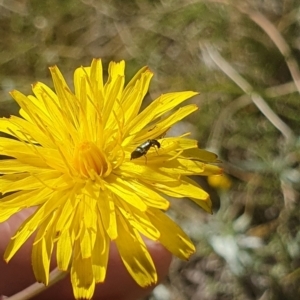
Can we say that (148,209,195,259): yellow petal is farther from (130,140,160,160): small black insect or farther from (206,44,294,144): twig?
(206,44,294,144): twig

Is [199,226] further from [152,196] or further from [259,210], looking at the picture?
[152,196]

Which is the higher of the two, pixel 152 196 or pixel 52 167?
pixel 52 167

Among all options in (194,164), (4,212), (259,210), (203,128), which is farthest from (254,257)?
(4,212)

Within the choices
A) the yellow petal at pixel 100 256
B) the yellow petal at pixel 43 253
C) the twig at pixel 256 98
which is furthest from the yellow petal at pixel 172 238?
the twig at pixel 256 98

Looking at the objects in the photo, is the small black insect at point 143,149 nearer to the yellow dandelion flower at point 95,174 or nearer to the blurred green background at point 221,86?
the yellow dandelion flower at point 95,174

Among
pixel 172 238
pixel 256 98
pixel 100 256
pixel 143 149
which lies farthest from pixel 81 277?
pixel 256 98

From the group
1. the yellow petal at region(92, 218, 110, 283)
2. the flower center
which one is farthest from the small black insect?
the yellow petal at region(92, 218, 110, 283)
